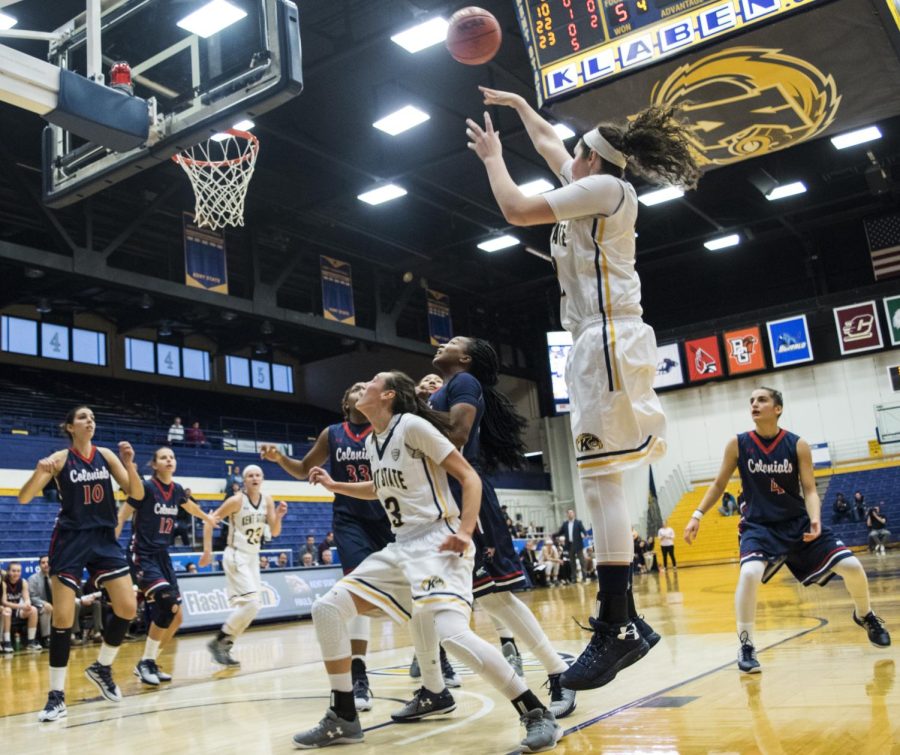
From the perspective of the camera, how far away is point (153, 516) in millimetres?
Result: 7633

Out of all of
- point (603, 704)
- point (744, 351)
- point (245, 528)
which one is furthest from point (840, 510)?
point (603, 704)

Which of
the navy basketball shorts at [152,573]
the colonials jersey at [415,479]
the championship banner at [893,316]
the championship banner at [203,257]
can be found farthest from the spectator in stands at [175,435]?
the championship banner at [893,316]

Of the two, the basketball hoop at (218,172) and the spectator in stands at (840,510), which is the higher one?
the basketball hoop at (218,172)

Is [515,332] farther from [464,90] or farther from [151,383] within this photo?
[464,90]

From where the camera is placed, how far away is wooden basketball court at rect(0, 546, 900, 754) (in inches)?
131

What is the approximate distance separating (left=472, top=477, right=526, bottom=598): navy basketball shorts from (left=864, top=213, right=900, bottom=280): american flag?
23.5 metres

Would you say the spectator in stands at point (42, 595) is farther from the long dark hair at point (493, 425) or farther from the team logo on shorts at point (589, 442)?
the team logo on shorts at point (589, 442)

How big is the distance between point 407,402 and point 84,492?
3.01m

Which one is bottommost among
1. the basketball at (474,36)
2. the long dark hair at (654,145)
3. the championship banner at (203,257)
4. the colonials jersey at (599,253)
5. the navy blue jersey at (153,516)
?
the navy blue jersey at (153,516)

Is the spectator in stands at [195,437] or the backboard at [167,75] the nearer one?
the backboard at [167,75]

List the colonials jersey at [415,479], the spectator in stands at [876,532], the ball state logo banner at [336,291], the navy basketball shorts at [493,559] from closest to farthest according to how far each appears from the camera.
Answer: the colonials jersey at [415,479] < the navy basketball shorts at [493,559] < the ball state logo banner at [336,291] < the spectator in stands at [876,532]

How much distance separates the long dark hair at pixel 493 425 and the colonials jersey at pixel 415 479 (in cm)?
93

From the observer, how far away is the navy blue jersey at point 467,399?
4.52 m

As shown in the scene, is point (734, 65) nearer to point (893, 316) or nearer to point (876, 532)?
point (876, 532)
